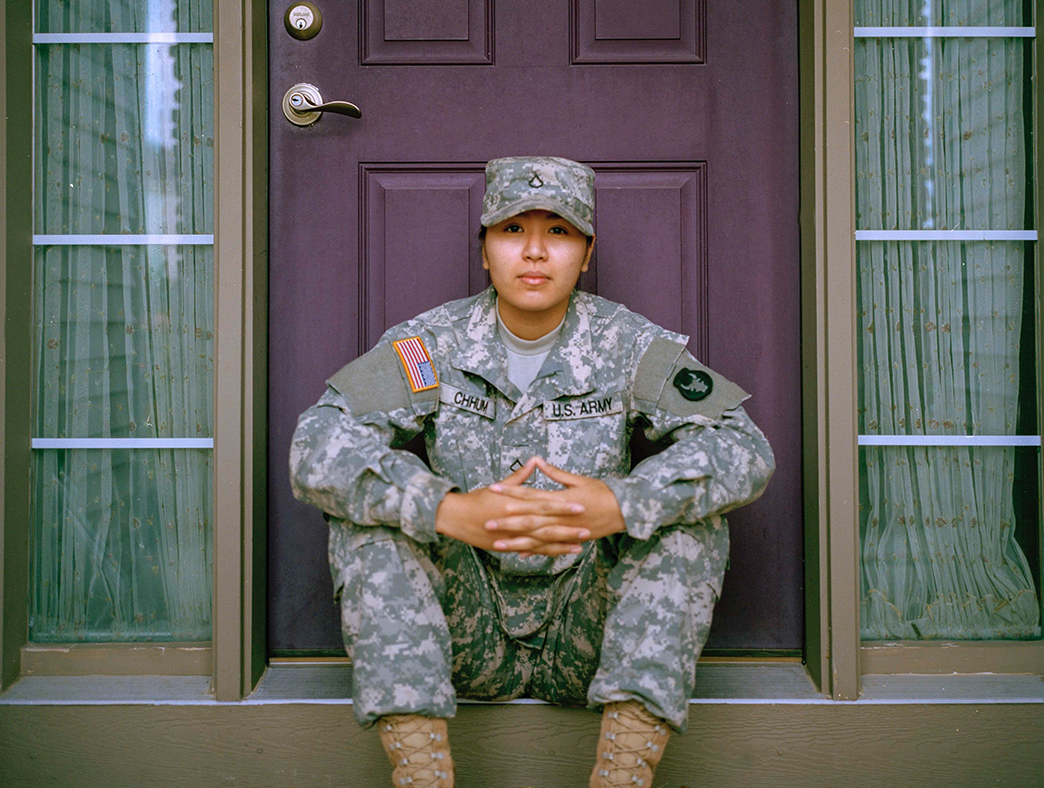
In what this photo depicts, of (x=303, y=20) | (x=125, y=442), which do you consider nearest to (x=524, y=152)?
(x=303, y=20)

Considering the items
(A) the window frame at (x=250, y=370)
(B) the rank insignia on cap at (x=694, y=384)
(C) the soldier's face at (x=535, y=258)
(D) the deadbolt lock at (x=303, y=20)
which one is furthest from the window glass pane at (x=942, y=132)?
(D) the deadbolt lock at (x=303, y=20)

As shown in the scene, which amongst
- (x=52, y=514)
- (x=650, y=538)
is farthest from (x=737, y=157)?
(x=52, y=514)

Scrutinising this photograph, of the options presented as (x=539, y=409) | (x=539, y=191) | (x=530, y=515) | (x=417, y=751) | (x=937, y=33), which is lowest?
(x=417, y=751)

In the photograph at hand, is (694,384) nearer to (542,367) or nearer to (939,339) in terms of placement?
(542,367)

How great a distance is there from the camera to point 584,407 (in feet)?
4.68

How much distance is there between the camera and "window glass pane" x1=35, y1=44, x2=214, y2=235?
1674 millimetres

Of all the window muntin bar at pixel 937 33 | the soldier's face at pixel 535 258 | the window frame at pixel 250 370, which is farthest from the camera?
the window muntin bar at pixel 937 33

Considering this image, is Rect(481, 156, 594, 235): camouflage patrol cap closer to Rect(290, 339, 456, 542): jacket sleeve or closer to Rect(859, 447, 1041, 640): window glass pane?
Rect(290, 339, 456, 542): jacket sleeve

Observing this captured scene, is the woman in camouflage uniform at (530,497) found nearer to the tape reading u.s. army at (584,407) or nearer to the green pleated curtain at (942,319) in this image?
the tape reading u.s. army at (584,407)

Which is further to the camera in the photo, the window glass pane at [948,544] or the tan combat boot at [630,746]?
the window glass pane at [948,544]

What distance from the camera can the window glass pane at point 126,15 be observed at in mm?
1668

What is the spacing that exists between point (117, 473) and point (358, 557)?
806 mm

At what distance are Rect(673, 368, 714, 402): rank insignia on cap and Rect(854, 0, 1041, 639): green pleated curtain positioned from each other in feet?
1.69

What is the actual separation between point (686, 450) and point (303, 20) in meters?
1.32
